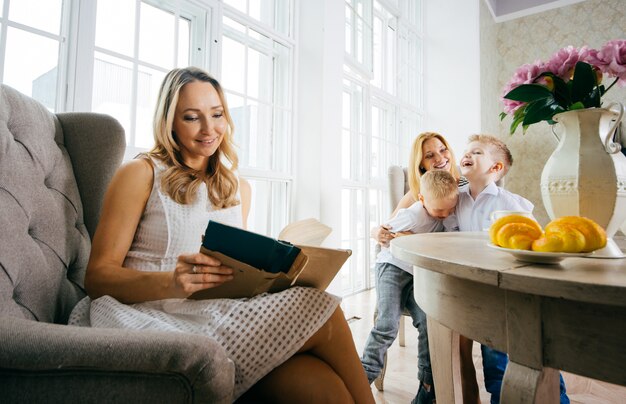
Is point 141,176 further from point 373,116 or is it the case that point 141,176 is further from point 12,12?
point 373,116

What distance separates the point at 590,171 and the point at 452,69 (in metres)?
4.02

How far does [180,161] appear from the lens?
113 centimetres

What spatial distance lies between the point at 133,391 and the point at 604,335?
61 cm

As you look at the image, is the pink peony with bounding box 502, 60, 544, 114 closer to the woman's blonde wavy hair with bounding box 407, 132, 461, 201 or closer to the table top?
the table top

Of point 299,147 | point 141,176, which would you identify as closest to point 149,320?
point 141,176

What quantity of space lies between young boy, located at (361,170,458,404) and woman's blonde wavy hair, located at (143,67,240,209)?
0.73m

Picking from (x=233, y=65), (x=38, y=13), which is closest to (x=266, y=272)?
(x=38, y=13)

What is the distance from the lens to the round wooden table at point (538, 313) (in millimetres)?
447

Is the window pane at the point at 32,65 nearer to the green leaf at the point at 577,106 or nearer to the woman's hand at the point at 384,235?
the woman's hand at the point at 384,235

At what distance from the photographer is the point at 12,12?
1327mm

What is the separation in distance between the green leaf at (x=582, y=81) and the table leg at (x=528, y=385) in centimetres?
69

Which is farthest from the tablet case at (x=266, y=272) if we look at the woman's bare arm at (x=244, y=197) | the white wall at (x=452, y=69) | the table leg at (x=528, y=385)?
the white wall at (x=452, y=69)

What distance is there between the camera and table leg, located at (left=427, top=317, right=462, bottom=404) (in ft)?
3.34

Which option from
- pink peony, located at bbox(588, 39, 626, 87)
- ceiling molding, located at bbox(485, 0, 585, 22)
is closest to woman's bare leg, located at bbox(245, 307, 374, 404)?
pink peony, located at bbox(588, 39, 626, 87)
